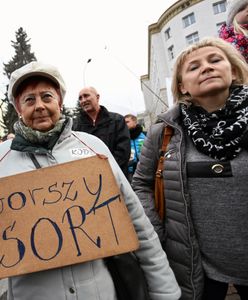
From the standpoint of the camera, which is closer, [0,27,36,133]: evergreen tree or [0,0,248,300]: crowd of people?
[0,0,248,300]: crowd of people

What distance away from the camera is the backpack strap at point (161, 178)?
161 cm

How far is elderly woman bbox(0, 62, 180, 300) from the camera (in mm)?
1209

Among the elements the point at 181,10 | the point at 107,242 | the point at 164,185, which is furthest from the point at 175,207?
the point at 181,10

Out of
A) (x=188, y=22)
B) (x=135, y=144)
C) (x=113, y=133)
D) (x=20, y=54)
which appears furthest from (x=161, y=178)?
(x=188, y=22)

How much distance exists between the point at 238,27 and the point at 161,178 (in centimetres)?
114

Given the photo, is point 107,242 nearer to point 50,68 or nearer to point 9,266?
point 9,266

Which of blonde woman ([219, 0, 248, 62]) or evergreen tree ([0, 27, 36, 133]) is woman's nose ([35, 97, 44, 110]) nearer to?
blonde woman ([219, 0, 248, 62])

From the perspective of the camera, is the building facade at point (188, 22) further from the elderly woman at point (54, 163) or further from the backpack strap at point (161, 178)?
the elderly woman at point (54, 163)

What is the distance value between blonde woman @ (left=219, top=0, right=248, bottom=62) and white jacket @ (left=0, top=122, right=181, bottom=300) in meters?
1.18

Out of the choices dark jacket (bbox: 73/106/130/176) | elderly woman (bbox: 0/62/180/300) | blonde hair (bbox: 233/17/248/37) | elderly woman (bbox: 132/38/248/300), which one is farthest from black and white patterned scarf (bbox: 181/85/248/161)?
dark jacket (bbox: 73/106/130/176)

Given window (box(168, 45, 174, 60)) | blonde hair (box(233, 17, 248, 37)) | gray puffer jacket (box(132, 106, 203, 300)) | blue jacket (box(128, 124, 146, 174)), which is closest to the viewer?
gray puffer jacket (box(132, 106, 203, 300))

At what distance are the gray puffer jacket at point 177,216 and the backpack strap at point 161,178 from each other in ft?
0.09

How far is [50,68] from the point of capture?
144cm

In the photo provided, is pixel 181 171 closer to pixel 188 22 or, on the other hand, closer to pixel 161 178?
pixel 161 178
